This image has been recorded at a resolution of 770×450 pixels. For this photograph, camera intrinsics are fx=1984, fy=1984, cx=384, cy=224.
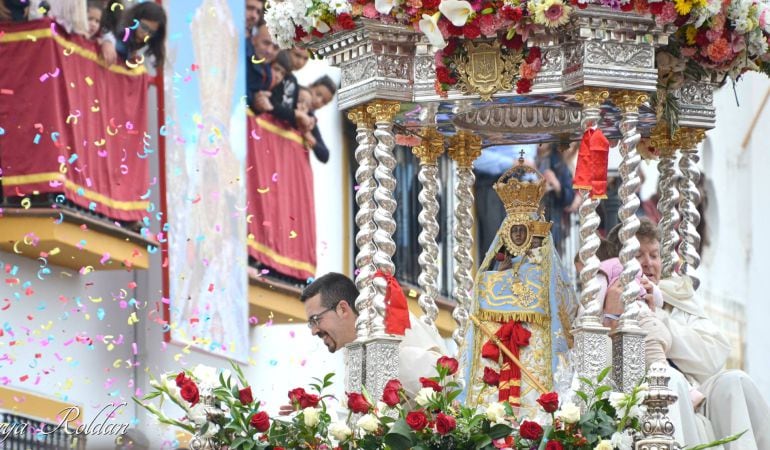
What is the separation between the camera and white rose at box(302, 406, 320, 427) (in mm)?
9312

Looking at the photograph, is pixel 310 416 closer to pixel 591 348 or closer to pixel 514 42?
pixel 591 348

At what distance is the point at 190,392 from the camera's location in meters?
9.25

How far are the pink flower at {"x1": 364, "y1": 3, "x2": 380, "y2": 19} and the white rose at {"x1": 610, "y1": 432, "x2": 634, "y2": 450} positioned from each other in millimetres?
2508

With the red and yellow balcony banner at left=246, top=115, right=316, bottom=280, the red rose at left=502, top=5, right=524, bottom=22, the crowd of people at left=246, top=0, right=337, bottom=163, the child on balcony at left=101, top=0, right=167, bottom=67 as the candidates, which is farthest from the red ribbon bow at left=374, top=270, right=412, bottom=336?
the red and yellow balcony banner at left=246, top=115, right=316, bottom=280

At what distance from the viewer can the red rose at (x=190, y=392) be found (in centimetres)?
925

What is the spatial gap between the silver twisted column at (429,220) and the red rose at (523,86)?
132 centimetres

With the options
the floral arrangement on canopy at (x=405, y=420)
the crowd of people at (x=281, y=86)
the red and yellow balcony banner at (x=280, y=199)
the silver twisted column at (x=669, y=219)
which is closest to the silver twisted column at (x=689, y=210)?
the silver twisted column at (x=669, y=219)

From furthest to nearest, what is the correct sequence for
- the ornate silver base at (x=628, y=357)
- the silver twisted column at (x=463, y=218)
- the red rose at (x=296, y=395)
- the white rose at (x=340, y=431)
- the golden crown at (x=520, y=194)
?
the silver twisted column at (x=463, y=218) < the golden crown at (x=520, y=194) < the ornate silver base at (x=628, y=357) < the red rose at (x=296, y=395) < the white rose at (x=340, y=431)

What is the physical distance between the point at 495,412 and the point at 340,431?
74cm

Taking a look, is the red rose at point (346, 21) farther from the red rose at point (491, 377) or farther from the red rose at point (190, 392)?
the red rose at point (190, 392)

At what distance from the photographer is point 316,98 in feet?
60.1

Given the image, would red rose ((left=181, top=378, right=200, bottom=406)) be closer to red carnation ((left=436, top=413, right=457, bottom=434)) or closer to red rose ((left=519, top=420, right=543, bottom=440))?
red carnation ((left=436, top=413, right=457, bottom=434))

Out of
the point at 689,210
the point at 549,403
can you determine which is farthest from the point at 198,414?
the point at 689,210

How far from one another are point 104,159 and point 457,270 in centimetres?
426
